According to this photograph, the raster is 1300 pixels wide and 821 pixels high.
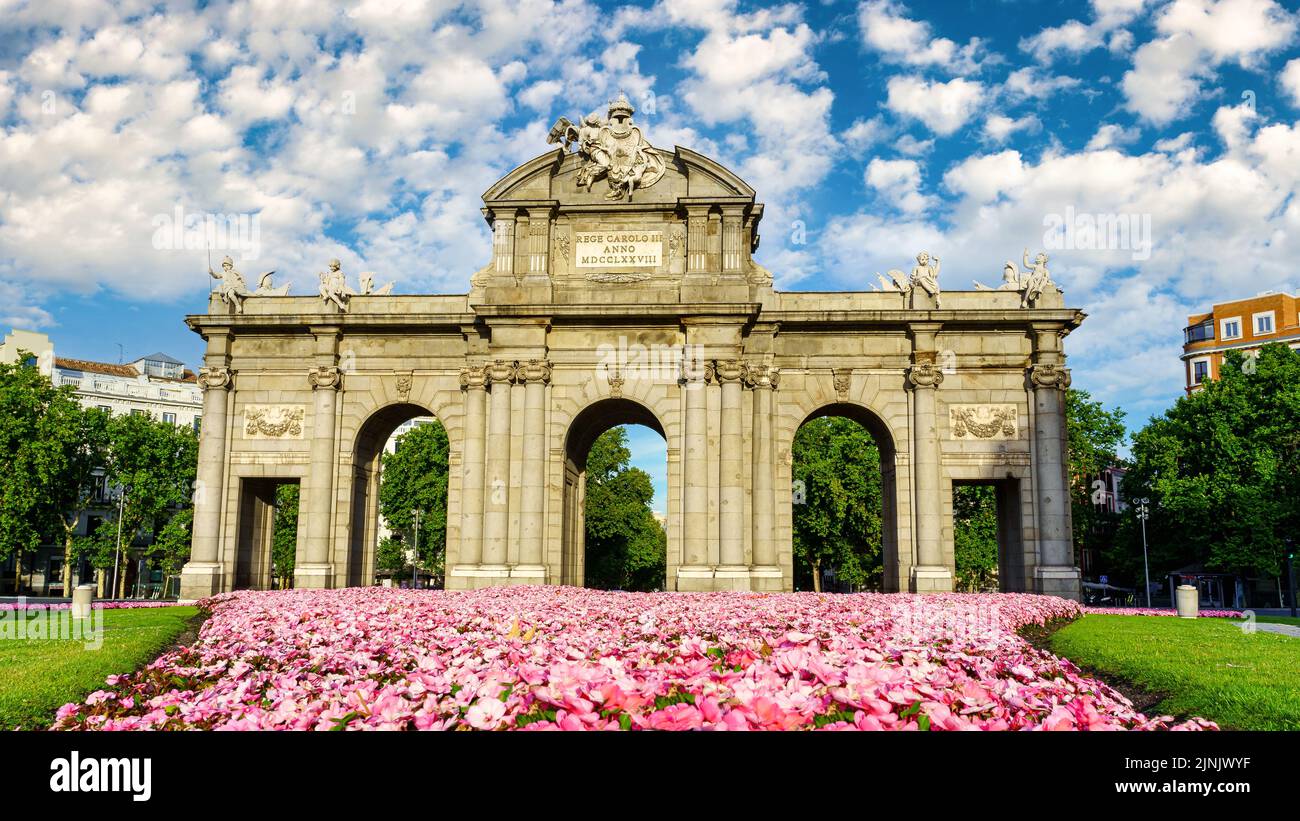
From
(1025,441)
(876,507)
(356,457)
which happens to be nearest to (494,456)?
(356,457)

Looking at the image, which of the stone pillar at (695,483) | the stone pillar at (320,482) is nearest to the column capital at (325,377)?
the stone pillar at (320,482)

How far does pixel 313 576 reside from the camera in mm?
35562

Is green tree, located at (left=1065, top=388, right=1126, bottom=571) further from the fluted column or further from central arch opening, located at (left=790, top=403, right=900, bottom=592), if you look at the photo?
the fluted column

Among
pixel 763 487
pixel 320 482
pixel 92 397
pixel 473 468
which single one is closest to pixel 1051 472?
pixel 763 487

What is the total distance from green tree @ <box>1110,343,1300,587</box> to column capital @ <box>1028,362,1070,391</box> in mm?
22324

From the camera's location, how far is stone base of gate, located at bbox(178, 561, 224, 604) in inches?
1403

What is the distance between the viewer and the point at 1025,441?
36.0 metres

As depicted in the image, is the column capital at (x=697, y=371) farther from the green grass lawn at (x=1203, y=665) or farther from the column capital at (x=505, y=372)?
the green grass lawn at (x=1203, y=665)

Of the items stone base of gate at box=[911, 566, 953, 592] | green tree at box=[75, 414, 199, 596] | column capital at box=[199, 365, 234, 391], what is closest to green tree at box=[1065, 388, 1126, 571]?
stone base of gate at box=[911, 566, 953, 592]

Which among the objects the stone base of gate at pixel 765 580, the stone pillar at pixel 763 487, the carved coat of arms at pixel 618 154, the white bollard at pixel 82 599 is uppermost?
the carved coat of arms at pixel 618 154

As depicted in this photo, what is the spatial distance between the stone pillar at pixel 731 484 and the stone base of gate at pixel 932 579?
618cm

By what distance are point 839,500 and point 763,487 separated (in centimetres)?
3164

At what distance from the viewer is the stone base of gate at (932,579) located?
1344 inches

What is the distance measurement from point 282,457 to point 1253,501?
47777mm
